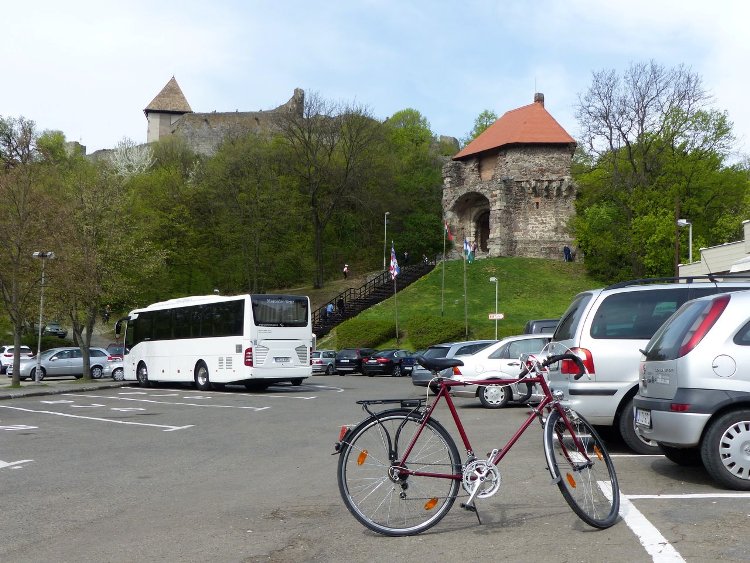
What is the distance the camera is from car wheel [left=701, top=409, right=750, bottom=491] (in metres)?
7.62

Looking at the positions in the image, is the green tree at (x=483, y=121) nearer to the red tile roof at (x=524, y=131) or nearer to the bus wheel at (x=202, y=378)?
the red tile roof at (x=524, y=131)

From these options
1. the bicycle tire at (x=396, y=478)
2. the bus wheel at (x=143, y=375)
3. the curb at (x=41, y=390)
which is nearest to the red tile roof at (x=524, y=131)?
the bus wheel at (x=143, y=375)

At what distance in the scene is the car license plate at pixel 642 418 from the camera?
324 inches

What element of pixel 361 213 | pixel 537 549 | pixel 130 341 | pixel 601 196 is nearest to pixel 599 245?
pixel 601 196

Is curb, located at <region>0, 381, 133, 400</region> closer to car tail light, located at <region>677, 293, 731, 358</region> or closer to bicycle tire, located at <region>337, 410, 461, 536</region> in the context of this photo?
bicycle tire, located at <region>337, 410, 461, 536</region>

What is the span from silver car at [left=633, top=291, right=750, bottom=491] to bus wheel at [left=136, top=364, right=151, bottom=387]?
27.3 m

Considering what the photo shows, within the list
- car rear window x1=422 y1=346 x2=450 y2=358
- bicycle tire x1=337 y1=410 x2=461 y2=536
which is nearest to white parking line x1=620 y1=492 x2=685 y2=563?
bicycle tire x1=337 y1=410 x2=461 y2=536

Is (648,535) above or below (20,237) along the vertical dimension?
below

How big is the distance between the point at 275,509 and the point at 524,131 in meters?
64.4

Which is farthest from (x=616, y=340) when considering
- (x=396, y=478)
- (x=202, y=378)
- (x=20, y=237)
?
(x=20, y=237)

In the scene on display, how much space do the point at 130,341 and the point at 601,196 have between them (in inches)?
1640

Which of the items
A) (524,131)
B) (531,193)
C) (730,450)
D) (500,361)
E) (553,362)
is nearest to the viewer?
(553,362)

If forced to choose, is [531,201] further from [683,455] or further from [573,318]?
[683,455]

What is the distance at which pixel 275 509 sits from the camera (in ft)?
24.6
